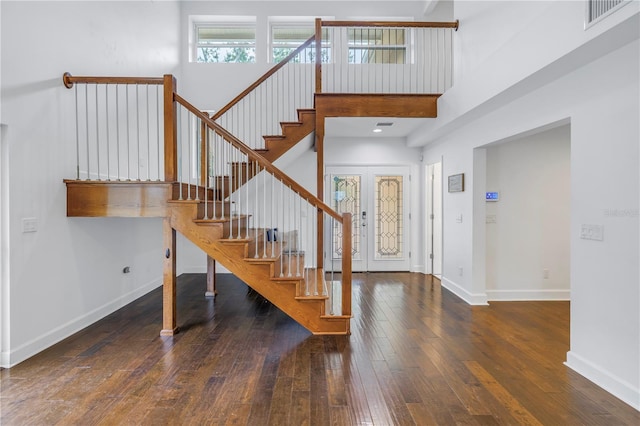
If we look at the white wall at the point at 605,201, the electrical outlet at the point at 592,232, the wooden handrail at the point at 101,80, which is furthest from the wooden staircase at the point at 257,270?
the electrical outlet at the point at 592,232

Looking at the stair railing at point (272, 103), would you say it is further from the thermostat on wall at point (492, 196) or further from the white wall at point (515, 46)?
the thermostat on wall at point (492, 196)

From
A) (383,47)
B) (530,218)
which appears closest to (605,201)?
(530,218)

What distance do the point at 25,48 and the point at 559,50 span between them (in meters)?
4.22

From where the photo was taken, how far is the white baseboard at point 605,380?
219 centimetres

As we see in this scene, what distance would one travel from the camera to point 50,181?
307 cm

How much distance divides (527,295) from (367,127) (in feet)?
11.0

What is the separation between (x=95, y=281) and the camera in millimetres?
3742

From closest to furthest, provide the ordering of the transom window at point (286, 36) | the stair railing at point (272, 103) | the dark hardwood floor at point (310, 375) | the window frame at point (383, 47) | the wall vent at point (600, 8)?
1. the wall vent at point (600, 8)
2. the dark hardwood floor at point (310, 375)
3. the stair railing at point (272, 103)
4. the window frame at point (383, 47)
5. the transom window at point (286, 36)

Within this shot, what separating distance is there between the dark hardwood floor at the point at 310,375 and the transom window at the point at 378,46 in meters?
4.83

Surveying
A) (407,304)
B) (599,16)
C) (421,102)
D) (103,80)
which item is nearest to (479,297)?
(407,304)

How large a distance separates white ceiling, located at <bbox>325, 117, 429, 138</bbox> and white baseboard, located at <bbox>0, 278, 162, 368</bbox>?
370cm

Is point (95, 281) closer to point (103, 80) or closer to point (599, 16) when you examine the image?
point (103, 80)

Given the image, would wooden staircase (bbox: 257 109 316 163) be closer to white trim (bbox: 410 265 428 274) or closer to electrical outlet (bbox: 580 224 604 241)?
electrical outlet (bbox: 580 224 604 241)

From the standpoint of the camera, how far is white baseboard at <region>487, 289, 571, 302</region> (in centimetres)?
455
